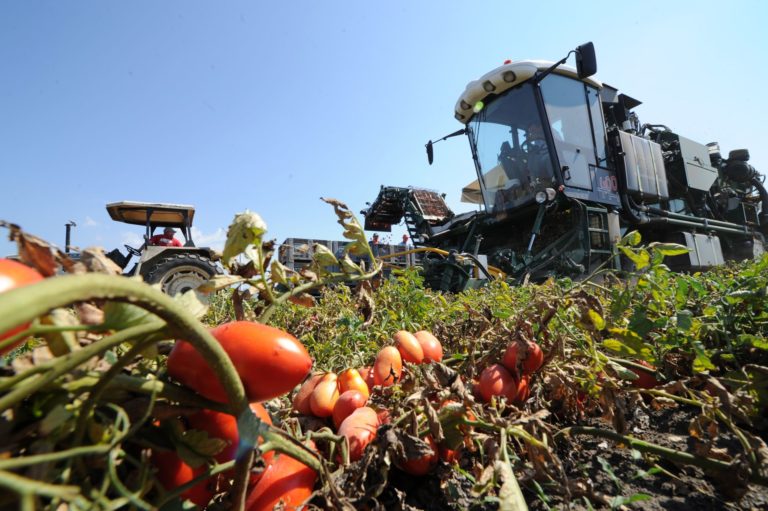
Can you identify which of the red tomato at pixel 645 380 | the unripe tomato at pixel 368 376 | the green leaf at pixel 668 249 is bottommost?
the red tomato at pixel 645 380

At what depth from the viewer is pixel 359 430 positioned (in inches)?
34.3

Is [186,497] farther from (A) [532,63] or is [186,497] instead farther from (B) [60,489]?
(A) [532,63]

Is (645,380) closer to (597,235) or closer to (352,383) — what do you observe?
(352,383)

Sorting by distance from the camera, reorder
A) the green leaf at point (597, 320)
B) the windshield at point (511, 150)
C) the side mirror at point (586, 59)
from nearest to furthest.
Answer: the green leaf at point (597, 320), the side mirror at point (586, 59), the windshield at point (511, 150)

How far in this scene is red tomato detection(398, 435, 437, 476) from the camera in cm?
81

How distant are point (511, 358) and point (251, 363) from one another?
769mm

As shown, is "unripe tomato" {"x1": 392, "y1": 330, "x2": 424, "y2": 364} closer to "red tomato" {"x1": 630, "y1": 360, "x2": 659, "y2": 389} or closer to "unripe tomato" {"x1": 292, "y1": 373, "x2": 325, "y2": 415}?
"unripe tomato" {"x1": 292, "y1": 373, "x2": 325, "y2": 415}

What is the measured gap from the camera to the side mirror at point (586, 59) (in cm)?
456

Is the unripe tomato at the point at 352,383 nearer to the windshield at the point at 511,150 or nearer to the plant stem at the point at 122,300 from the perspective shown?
the plant stem at the point at 122,300

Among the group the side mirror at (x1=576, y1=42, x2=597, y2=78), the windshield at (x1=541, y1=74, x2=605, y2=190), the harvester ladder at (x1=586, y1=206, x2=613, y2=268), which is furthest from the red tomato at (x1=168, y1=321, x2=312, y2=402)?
the windshield at (x1=541, y1=74, x2=605, y2=190)

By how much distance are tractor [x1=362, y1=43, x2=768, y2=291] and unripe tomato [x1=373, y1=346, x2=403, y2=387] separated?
350 cm

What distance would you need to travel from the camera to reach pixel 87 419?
0.42 m

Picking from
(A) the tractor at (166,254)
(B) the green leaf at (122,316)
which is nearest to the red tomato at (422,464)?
(B) the green leaf at (122,316)

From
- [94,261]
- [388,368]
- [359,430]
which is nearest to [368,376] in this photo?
[388,368]
